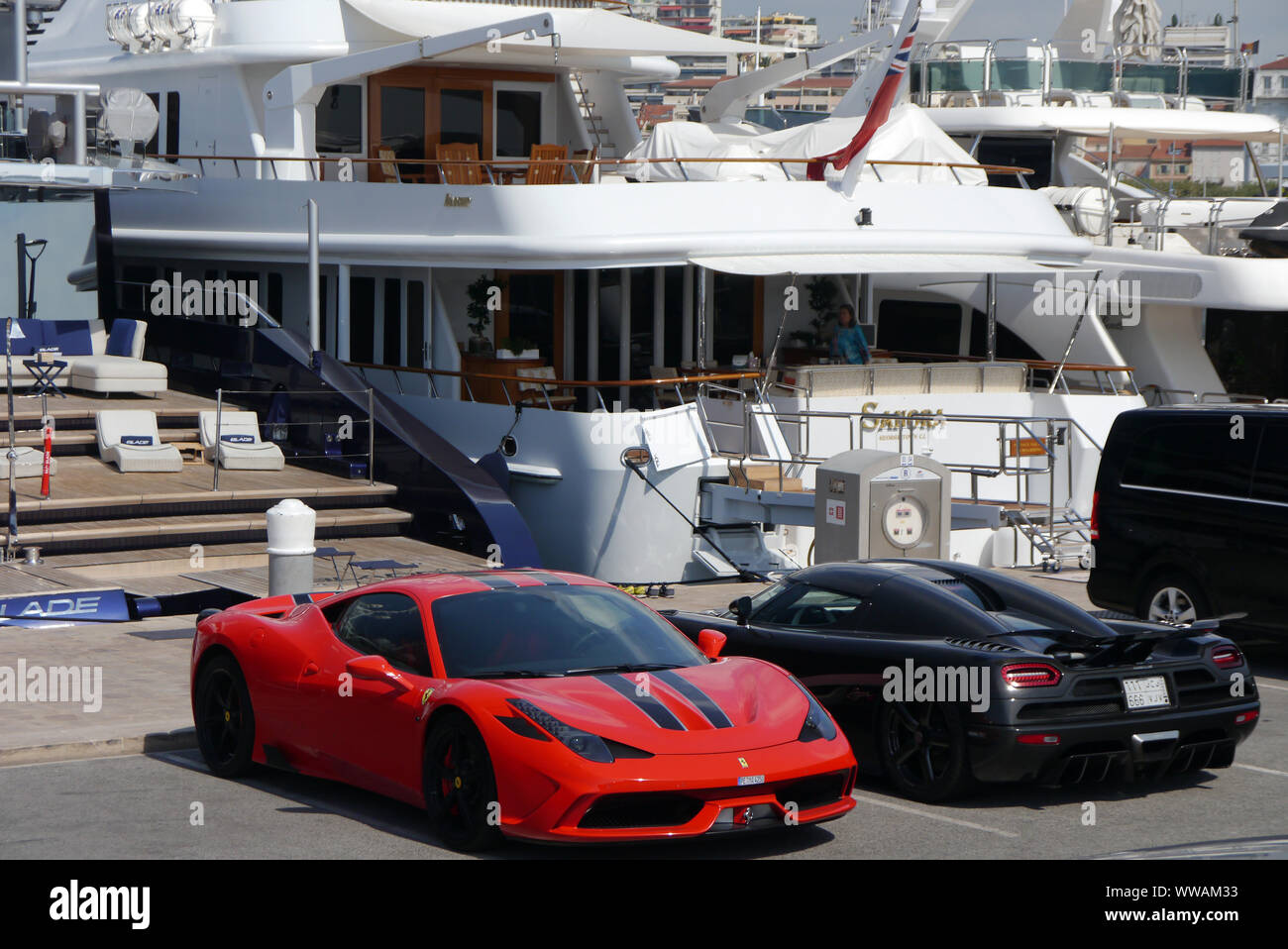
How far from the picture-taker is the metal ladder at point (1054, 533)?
16.4 meters

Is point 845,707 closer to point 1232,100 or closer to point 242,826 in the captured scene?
point 242,826

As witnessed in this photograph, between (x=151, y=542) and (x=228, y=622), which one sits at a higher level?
(x=228, y=622)

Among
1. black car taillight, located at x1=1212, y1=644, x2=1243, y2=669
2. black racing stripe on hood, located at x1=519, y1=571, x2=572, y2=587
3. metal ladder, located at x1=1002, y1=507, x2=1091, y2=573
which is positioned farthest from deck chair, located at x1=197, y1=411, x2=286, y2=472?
black car taillight, located at x1=1212, y1=644, x2=1243, y2=669

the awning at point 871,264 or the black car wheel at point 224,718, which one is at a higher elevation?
the awning at point 871,264

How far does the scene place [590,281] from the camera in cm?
2064

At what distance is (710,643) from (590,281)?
12.7 meters

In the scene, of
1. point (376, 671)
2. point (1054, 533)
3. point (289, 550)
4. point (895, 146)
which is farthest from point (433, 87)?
point (376, 671)

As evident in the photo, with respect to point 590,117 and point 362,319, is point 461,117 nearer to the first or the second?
point 590,117

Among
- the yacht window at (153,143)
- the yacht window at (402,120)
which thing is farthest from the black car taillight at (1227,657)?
the yacht window at (153,143)

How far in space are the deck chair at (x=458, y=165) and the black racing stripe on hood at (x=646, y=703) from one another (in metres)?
13.2

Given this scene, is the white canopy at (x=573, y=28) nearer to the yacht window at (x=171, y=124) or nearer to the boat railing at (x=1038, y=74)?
the yacht window at (x=171, y=124)
